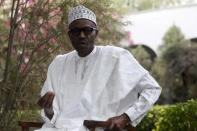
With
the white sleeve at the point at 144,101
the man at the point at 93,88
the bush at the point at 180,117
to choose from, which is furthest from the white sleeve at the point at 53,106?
the bush at the point at 180,117

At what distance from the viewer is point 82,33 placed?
4.20 meters

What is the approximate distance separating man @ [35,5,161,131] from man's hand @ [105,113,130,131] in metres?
0.01

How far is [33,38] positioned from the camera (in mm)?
6637

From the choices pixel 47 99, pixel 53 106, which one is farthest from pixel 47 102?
pixel 53 106

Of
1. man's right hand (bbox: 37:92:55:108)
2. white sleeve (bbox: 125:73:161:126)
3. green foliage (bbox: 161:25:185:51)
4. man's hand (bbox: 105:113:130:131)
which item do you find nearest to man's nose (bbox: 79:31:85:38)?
man's right hand (bbox: 37:92:55:108)

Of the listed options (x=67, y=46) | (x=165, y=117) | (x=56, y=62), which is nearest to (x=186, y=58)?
(x=165, y=117)

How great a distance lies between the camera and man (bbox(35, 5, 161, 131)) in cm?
408

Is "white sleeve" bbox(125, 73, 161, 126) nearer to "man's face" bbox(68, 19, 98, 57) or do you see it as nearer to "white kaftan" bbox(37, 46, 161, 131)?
"white kaftan" bbox(37, 46, 161, 131)

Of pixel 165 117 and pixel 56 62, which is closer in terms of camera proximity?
Answer: pixel 56 62

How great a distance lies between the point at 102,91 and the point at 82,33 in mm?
453

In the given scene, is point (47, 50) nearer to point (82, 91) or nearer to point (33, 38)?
point (33, 38)

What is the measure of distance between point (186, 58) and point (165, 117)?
387 inches

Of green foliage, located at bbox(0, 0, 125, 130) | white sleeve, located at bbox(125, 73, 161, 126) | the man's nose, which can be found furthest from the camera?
green foliage, located at bbox(0, 0, 125, 130)

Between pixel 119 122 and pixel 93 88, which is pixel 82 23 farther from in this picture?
pixel 119 122
